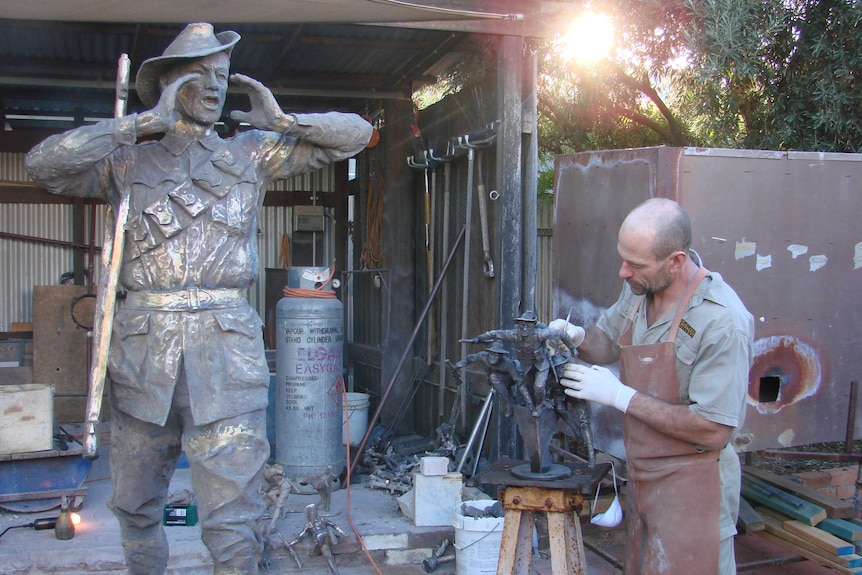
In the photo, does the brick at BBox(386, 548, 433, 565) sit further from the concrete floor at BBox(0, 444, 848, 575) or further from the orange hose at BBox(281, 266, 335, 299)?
the orange hose at BBox(281, 266, 335, 299)

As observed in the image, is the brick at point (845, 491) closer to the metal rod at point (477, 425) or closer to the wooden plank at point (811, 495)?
the wooden plank at point (811, 495)

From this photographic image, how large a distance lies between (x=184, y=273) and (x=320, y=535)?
206 centimetres

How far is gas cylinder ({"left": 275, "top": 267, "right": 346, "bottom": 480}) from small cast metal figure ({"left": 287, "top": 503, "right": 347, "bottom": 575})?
1018 mm

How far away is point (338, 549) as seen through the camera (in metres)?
4.62

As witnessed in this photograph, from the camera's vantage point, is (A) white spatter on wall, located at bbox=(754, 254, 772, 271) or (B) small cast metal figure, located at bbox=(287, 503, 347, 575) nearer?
(A) white spatter on wall, located at bbox=(754, 254, 772, 271)

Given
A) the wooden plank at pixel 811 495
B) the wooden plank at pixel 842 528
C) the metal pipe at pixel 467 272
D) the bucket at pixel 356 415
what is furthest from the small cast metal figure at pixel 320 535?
the wooden plank at pixel 842 528

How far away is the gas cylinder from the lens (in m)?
5.70

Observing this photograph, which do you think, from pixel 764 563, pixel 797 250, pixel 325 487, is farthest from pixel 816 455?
pixel 325 487

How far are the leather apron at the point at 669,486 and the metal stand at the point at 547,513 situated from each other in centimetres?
24

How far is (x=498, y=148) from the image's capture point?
5.19 m

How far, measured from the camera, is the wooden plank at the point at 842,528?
13.7ft

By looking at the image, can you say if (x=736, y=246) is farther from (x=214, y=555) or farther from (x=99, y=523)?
(x=99, y=523)

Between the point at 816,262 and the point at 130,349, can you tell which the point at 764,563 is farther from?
the point at 130,349

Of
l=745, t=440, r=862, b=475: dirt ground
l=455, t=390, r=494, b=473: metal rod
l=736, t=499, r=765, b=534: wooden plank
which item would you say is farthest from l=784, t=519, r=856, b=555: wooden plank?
l=455, t=390, r=494, b=473: metal rod
